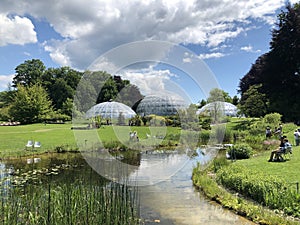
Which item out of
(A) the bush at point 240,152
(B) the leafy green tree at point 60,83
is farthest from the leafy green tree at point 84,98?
(B) the leafy green tree at point 60,83

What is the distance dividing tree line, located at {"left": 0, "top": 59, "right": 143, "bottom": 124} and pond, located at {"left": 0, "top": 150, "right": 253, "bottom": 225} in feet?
12.5

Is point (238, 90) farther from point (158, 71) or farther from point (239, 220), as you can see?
point (239, 220)

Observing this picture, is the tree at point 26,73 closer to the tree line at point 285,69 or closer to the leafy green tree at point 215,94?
the tree line at point 285,69

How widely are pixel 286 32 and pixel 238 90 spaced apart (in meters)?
20.2

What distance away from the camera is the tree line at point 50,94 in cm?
1805

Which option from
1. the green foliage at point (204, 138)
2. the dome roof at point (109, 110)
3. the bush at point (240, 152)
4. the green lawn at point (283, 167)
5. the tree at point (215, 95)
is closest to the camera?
the green lawn at point (283, 167)

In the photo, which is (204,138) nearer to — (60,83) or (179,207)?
(179,207)

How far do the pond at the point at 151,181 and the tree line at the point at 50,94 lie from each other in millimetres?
3812

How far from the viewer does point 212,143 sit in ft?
70.1

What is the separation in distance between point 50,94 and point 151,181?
147 feet

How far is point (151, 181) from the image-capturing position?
1066 cm

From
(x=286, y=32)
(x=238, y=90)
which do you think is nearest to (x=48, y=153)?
(x=286, y=32)

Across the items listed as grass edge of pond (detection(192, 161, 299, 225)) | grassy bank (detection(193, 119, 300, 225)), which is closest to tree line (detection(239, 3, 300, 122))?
grassy bank (detection(193, 119, 300, 225))

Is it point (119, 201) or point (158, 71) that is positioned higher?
point (158, 71)
